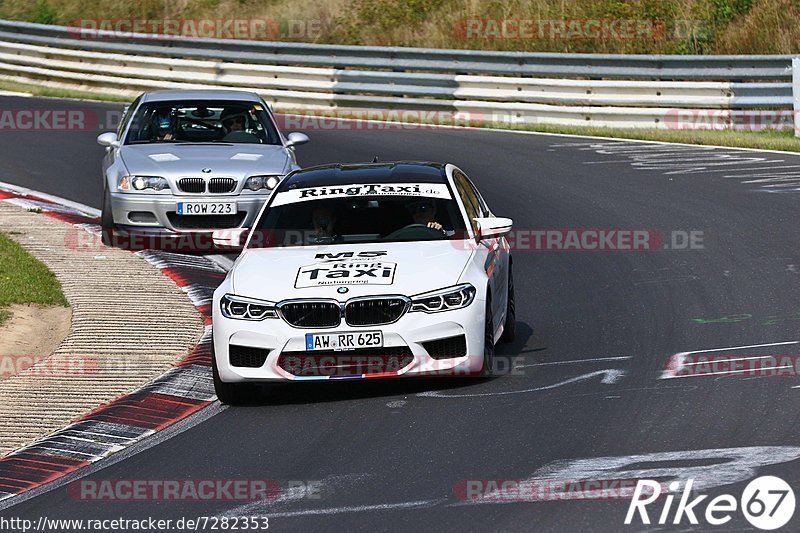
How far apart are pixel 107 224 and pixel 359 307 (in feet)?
21.4

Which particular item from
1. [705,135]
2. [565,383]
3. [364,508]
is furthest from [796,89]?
[364,508]

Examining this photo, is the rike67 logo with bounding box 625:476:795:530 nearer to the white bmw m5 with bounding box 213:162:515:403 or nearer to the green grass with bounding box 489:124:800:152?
A: the white bmw m5 with bounding box 213:162:515:403

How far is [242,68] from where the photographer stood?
28016 mm

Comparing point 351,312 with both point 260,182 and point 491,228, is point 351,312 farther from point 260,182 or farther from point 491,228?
point 260,182

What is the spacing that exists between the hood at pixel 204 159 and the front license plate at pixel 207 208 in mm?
320

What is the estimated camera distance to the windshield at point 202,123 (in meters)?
15.8

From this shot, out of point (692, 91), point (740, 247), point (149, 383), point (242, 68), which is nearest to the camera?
point (149, 383)

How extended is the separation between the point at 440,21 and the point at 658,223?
15.9 metres

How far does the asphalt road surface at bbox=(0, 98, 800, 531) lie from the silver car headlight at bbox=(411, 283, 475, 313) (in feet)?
1.82

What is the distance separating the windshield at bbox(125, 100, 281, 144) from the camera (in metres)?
15.8

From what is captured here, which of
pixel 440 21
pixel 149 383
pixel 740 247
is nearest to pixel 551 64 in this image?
pixel 440 21

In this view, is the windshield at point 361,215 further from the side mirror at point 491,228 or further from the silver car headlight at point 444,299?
the silver car headlight at point 444,299

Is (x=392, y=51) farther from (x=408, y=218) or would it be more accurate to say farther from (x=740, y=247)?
(x=408, y=218)

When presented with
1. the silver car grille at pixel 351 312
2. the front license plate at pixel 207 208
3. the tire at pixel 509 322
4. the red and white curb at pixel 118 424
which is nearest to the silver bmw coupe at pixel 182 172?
the front license plate at pixel 207 208
